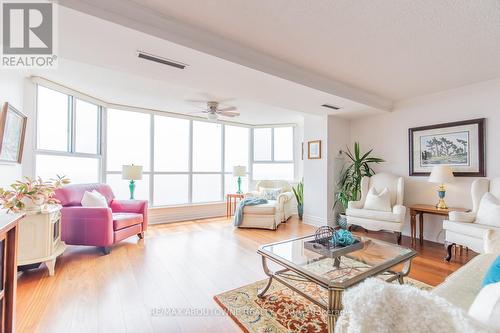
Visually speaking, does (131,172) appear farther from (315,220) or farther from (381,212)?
(381,212)

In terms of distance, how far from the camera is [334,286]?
4.50ft

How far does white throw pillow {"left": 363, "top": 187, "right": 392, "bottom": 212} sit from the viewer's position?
3434 millimetres

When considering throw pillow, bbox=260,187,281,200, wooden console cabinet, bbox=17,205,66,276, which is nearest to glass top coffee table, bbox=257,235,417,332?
wooden console cabinet, bbox=17,205,66,276

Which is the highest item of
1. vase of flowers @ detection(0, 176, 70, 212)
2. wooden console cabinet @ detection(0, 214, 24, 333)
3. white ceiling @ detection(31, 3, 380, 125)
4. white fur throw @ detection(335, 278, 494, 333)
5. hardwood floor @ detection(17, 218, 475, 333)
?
white ceiling @ detection(31, 3, 380, 125)

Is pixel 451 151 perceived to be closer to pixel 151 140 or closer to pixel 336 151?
pixel 336 151

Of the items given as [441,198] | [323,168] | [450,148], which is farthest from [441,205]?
[323,168]

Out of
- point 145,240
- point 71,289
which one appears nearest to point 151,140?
point 145,240

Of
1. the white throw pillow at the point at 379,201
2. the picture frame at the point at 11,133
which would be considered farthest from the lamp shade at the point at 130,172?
the white throw pillow at the point at 379,201

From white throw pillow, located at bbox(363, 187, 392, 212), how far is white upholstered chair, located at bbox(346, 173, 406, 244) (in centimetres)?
9

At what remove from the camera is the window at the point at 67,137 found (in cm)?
319

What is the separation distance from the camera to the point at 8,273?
1.24 meters

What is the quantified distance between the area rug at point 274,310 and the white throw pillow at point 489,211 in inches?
47.7

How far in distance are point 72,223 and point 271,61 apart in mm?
3170

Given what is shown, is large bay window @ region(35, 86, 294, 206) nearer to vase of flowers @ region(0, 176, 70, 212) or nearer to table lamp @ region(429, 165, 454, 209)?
vase of flowers @ region(0, 176, 70, 212)
